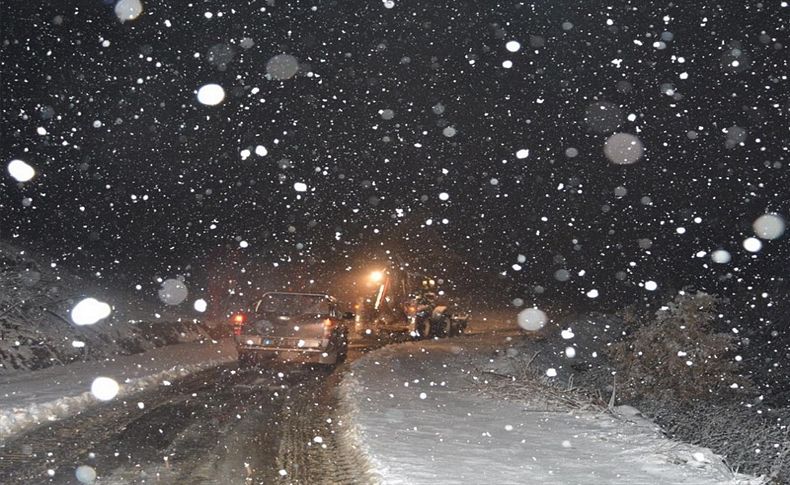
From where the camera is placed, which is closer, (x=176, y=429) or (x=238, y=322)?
(x=176, y=429)

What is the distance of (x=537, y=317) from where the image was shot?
51969 mm

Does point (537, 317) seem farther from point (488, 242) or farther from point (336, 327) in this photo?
point (336, 327)

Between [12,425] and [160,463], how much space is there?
2479mm

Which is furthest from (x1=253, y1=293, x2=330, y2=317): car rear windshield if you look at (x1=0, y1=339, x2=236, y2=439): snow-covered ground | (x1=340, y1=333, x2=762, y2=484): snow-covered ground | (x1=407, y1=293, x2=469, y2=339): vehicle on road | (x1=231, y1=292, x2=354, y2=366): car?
(x1=407, y1=293, x2=469, y2=339): vehicle on road

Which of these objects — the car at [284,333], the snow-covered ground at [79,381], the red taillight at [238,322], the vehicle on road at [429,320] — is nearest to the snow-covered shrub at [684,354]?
the car at [284,333]

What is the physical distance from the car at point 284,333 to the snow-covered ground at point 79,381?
121cm

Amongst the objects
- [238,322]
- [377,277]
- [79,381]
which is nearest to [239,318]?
[238,322]

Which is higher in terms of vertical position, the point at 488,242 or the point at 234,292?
the point at 488,242

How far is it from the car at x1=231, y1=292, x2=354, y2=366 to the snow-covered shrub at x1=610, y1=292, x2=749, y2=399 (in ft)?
23.4

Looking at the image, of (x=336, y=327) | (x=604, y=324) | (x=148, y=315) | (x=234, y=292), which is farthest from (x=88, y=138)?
(x=604, y=324)

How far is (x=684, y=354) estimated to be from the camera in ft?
46.3

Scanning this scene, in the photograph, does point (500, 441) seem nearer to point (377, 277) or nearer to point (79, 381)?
point (79, 381)

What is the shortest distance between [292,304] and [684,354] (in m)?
8.61

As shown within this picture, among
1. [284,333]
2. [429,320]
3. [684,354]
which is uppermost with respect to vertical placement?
A: [429,320]
